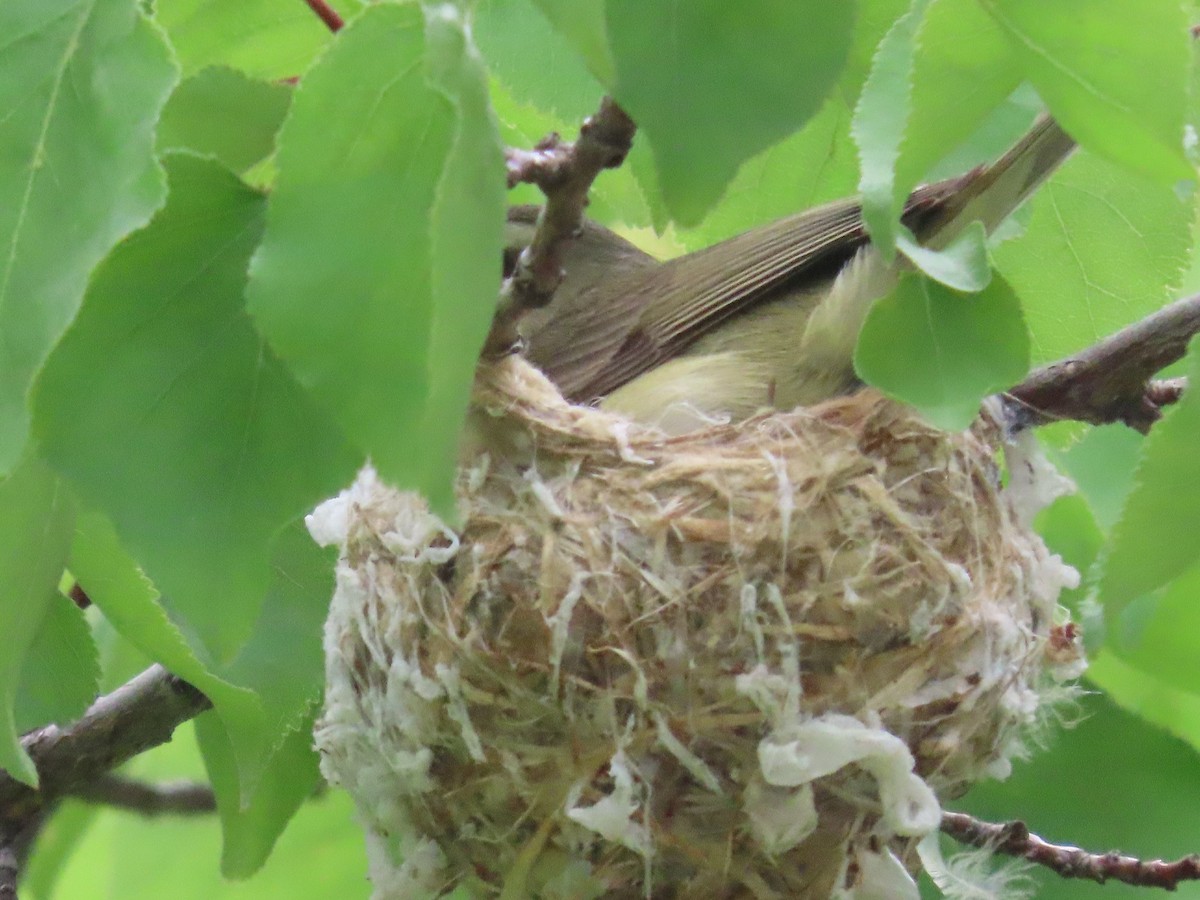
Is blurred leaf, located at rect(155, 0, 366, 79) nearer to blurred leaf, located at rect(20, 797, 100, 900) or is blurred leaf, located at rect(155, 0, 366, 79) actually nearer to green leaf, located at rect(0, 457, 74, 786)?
green leaf, located at rect(0, 457, 74, 786)

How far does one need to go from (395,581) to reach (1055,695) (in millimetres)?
975

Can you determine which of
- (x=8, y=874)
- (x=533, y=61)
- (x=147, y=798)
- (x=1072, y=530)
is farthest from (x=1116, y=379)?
(x=147, y=798)

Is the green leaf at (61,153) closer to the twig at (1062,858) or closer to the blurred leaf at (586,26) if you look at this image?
the blurred leaf at (586,26)

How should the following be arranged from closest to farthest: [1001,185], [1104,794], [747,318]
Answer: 1. [1001,185]
2. [747,318]
3. [1104,794]

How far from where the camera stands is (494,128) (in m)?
0.94

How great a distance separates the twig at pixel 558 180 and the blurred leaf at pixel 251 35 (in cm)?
60

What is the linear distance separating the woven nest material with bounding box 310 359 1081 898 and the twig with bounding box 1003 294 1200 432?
201 millimetres

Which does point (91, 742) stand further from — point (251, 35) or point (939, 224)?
point (939, 224)

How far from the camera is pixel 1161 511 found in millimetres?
1253

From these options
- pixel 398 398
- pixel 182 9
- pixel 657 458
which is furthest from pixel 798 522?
pixel 182 9

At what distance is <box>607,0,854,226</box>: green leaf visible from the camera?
98cm

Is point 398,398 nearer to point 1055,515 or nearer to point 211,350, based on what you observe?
point 211,350

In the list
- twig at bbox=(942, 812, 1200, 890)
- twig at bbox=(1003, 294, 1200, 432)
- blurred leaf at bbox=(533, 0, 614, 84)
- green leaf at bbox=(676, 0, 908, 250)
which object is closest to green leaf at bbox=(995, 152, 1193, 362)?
twig at bbox=(1003, 294, 1200, 432)

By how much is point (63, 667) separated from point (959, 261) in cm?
131
